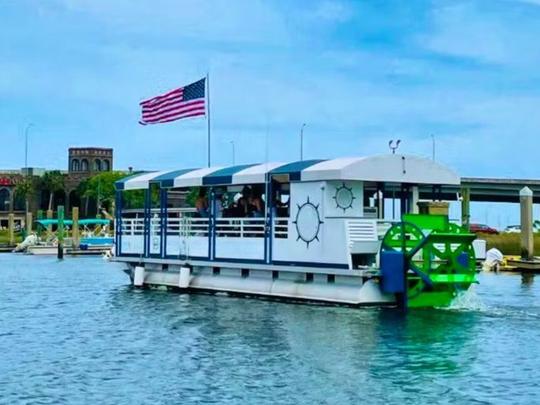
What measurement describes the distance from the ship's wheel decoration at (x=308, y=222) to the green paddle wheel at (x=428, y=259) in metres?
2.33

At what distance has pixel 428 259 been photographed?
27078 millimetres

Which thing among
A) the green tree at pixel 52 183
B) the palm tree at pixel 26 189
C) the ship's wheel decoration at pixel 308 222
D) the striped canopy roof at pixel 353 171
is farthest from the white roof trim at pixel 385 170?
the green tree at pixel 52 183

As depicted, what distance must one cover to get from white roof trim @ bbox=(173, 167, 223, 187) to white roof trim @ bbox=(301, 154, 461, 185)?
5.93m

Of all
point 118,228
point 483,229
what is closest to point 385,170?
point 118,228

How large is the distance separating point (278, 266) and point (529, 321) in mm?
8119

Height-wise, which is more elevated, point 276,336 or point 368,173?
point 368,173

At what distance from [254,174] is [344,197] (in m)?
3.83

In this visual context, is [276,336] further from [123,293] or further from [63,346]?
[123,293]

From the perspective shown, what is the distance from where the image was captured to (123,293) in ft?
118

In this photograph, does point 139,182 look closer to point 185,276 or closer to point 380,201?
point 185,276

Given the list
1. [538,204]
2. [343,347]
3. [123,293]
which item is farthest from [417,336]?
[538,204]

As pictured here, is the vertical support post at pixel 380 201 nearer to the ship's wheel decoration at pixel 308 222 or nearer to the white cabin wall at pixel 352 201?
the white cabin wall at pixel 352 201

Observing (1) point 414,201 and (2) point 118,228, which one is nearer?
(1) point 414,201

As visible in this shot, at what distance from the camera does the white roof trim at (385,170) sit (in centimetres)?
2831
